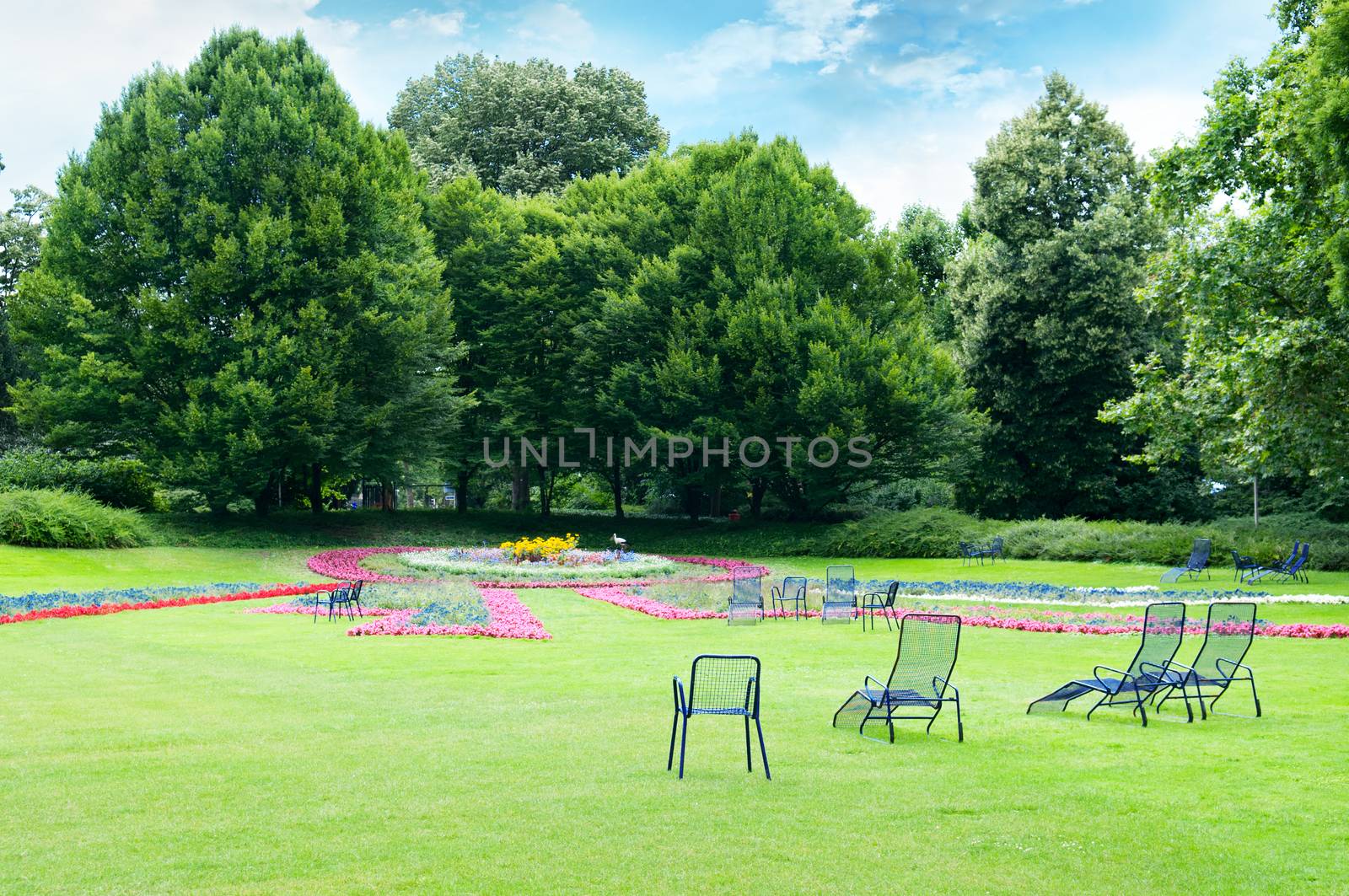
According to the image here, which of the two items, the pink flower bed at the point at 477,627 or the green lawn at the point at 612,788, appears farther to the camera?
the pink flower bed at the point at 477,627

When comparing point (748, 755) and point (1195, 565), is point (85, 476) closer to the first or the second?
point (748, 755)

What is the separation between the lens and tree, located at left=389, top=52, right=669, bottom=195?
5172 cm

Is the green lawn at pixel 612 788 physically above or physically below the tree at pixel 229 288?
below

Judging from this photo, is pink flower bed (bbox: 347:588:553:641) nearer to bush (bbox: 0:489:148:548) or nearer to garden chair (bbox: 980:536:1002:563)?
bush (bbox: 0:489:148:548)

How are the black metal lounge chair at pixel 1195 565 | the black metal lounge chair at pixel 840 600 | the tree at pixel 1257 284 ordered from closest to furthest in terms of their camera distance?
the black metal lounge chair at pixel 840 600, the tree at pixel 1257 284, the black metal lounge chair at pixel 1195 565

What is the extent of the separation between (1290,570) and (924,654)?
18079mm

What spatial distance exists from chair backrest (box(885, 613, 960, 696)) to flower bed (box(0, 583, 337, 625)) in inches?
620

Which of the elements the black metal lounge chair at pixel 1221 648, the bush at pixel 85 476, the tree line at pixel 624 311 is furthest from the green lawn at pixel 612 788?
the bush at pixel 85 476

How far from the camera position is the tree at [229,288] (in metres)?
32.8

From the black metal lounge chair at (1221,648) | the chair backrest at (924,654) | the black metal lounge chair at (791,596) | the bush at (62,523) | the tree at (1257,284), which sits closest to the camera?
the chair backrest at (924,654)

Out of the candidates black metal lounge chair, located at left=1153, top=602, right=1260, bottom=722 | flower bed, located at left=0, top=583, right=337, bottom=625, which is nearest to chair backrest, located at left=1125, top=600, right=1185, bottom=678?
black metal lounge chair, located at left=1153, top=602, right=1260, bottom=722

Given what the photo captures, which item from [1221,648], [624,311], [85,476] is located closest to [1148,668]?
[1221,648]

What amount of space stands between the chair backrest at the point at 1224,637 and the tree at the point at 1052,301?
3088cm

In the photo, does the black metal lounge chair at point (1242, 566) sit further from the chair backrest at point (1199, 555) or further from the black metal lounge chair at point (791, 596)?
the black metal lounge chair at point (791, 596)
